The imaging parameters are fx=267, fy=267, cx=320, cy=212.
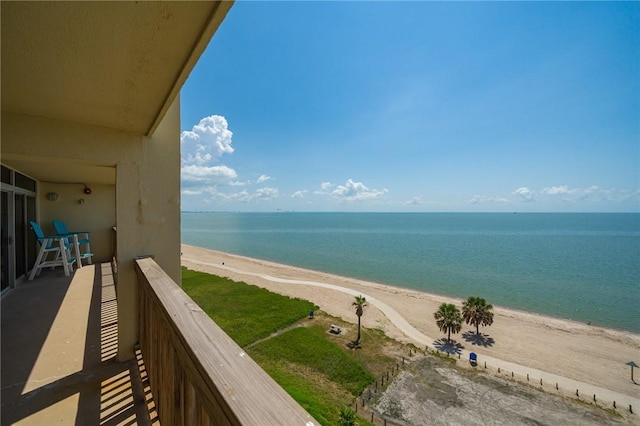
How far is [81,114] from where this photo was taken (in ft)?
7.04

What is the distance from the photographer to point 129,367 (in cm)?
232

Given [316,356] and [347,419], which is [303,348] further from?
[347,419]

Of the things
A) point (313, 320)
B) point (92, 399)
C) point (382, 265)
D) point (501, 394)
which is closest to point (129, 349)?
point (92, 399)

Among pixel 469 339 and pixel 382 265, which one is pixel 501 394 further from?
pixel 382 265

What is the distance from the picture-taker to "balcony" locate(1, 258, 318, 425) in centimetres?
63

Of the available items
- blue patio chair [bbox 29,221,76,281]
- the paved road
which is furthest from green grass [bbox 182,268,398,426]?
blue patio chair [bbox 29,221,76,281]

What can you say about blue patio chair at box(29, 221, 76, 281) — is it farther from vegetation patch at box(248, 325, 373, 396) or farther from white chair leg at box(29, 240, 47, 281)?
vegetation patch at box(248, 325, 373, 396)

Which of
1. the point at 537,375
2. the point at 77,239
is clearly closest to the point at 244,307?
the point at 77,239

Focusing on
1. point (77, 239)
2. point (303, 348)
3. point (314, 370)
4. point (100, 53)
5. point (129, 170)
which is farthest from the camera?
point (303, 348)

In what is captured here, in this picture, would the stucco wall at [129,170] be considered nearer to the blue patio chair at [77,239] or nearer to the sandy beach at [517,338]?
the blue patio chair at [77,239]

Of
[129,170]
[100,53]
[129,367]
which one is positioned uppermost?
[100,53]

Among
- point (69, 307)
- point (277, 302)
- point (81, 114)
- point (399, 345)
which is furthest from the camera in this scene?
point (277, 302)

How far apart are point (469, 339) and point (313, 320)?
7407 millimetres

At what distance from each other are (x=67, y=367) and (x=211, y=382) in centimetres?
268
